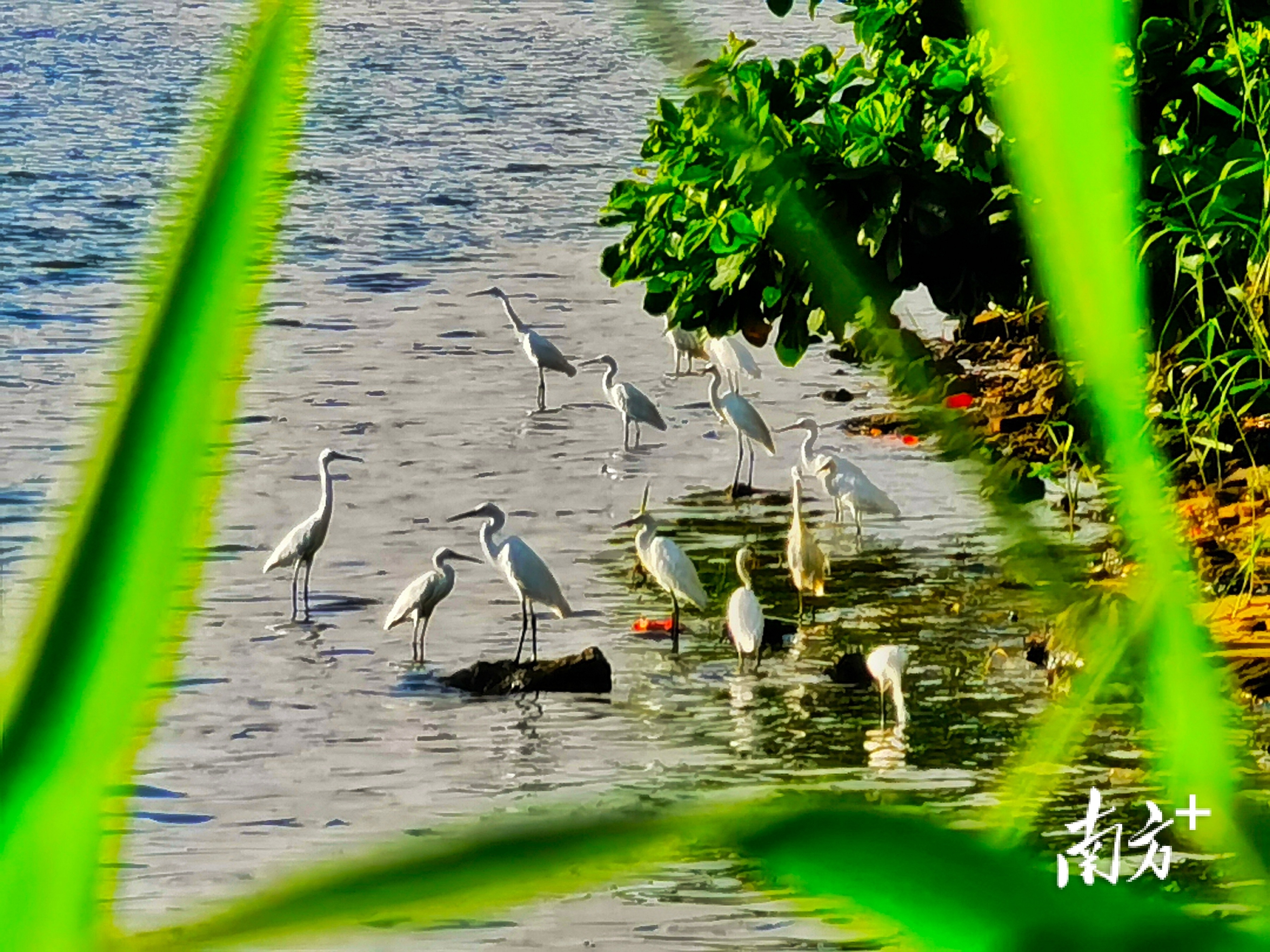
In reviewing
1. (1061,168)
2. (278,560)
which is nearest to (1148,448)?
(1061,168)

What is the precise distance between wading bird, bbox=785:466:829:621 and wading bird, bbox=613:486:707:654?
0.18m

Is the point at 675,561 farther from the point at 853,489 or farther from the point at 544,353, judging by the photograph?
the point at 544,353

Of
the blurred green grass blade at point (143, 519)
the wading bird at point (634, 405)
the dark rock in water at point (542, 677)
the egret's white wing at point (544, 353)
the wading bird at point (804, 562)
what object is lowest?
the blurred green grass blade at point (143, 519)

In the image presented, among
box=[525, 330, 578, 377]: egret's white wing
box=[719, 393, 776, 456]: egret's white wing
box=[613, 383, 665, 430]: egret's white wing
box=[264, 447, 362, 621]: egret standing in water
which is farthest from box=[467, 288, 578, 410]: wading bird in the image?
box=[264, 447, 362, 621]: egret standing in water

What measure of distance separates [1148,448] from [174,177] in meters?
0.06

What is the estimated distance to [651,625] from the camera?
3.99 metres

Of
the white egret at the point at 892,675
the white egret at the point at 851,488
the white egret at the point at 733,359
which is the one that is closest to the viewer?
the white egret at the point at 892,675

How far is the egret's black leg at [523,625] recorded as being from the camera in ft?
12.8

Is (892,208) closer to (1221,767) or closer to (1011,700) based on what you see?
(1011,700)

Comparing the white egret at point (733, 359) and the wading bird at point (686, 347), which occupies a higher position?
the wading bird at point (686, 347)

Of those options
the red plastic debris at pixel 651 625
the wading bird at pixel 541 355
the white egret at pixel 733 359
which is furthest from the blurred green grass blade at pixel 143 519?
the wading bird at pixel 541 355

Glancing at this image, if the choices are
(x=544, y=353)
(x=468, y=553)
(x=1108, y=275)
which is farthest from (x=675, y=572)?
(x=1108, y=275)

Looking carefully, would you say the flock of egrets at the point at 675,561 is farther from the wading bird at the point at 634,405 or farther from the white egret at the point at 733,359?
the white egret at the point at 733,359

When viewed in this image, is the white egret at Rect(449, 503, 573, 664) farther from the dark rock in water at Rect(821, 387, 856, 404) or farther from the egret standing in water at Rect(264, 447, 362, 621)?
the dark rock in water at Rect(821, 387, 856, 404)
